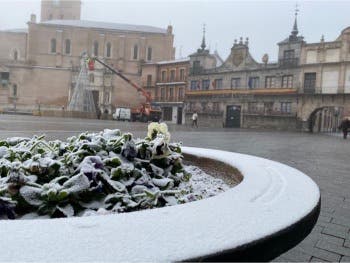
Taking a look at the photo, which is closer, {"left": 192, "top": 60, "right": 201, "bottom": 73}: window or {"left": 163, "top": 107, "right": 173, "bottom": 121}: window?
{"left": 192, "top": 60, "right": 201, "bottom": 73}: window

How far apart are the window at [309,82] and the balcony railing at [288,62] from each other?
167 centimetres

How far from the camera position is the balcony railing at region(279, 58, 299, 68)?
3516cm

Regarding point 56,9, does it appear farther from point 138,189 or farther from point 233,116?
point 138,189

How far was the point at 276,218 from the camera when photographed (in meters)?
1.51

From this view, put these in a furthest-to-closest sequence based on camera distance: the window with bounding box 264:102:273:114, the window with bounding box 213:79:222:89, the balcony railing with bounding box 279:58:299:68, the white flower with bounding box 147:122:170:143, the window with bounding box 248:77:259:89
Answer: the window with bounding box 213:79:222:89, the window with bounding box 248:77:259:89, the window with bounding box 264:102:273:114, the balcony railing with bounding box 279:58:299:68, the white flower with bounding box 147:122:170:143

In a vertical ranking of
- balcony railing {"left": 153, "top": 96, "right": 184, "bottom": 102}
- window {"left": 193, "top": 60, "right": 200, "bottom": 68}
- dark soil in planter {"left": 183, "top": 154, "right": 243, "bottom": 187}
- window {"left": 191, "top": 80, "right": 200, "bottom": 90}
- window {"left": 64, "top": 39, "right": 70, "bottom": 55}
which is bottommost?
dark soil in planter {"left": 183, "top": 154, "right": 243, "bottom": 187}

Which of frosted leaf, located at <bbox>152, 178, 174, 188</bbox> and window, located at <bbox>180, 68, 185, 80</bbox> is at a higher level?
window, located at <bbox>180, 68, 185, 80</bbox>

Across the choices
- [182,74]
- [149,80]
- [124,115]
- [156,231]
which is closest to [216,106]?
[182,74]

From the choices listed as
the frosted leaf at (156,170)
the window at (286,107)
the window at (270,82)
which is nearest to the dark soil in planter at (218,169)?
the frosted leaf at (156,170)

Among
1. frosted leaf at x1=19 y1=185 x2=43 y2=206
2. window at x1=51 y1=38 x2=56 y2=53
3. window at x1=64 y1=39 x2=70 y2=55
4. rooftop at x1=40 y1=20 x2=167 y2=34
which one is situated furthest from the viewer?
rooftop at x1=40 y1=20 x2=167 y2=34

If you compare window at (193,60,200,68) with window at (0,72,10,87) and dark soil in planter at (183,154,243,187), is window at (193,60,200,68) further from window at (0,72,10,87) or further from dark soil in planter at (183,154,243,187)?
dark soil in planter at (183,154,243,187)

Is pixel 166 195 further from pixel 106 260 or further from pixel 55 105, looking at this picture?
pixel 55 105

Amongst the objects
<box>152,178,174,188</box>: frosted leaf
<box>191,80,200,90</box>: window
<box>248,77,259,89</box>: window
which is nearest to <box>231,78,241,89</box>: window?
<box>248,77,259,89</box>: window

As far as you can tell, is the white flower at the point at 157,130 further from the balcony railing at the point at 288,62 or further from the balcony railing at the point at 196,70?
the balcony railing at the point at 196,70
